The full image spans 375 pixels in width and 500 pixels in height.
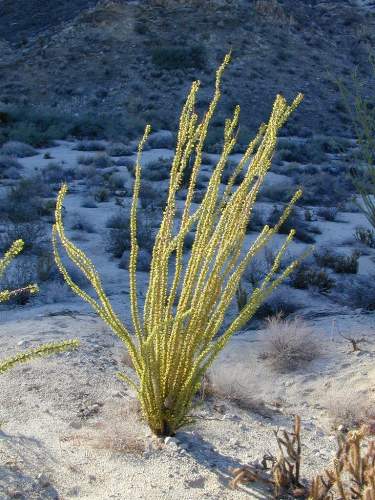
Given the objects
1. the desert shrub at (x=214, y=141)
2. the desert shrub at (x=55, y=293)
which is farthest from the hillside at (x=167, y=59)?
the desert shrub at (x=55, y=293)

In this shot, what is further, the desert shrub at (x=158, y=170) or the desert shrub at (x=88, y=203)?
the desert shrub at (x=158, y=170)

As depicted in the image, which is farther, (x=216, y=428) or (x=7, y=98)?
(x=7, y=98)

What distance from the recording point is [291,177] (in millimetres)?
13727

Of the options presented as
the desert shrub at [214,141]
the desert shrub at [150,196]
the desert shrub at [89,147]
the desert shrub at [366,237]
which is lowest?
the desert shrub at [214,141]

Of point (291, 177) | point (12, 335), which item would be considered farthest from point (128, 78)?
point (12, 335)

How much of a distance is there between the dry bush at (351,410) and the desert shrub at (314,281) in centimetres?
267

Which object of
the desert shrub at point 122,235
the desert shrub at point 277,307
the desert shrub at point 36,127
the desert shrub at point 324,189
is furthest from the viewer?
the desert shrub at point 36,127

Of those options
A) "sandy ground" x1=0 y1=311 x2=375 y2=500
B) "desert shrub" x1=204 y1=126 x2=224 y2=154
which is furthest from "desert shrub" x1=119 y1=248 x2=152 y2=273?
"desert shrub" x1=204 y1=126 x2=224 y2=154

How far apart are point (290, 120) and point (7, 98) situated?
10050mm

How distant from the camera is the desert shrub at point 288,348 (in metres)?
4.65

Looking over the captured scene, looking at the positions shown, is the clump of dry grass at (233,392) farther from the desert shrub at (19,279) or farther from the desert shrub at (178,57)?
the desert shrub at (178,57)

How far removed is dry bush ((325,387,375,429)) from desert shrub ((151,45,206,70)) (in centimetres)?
2345

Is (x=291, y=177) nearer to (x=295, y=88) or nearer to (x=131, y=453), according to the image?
(x=131, y=453)

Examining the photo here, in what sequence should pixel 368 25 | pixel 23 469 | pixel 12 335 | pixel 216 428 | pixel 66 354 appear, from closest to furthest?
1. pixel 23 469
2. pixel 216 428
3. pixel 66 354
4. pixel 12 335
5. pixel 368 25
